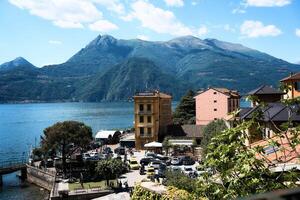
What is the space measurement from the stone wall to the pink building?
1324 inches

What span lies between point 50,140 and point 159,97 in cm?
2470

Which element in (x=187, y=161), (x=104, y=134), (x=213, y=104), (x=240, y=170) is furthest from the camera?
(x=104, y=134)

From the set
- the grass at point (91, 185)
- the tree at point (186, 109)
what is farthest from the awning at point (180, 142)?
the tree at point (186, 109)

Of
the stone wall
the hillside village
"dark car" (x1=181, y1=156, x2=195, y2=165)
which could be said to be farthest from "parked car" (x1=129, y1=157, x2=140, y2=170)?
the stone wall

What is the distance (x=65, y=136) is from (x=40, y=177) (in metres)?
7.87

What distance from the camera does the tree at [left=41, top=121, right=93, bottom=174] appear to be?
51.9 meters

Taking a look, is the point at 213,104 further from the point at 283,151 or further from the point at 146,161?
the point at 283,151

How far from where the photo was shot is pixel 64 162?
2088 inches

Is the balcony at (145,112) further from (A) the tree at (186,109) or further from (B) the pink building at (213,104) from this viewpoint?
(A) the tree at (186,109)

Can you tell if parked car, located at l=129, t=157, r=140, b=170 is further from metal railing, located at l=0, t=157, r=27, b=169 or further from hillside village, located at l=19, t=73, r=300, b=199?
metal railing, located at l=0, t=157, r=27, b=169

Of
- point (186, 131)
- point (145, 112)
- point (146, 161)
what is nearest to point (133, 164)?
point (146, 161)

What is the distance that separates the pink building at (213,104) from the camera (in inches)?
3150

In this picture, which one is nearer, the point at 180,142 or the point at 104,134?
the point at 180,142

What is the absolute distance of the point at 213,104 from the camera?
8138 centimetres
